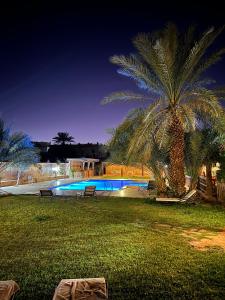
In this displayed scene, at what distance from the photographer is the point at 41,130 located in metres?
51.2

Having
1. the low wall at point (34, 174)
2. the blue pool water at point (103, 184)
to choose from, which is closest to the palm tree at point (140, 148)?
the blue pool water at point (103, 184)

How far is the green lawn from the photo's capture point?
520cm

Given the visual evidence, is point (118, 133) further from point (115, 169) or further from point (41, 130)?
point (41, 130)

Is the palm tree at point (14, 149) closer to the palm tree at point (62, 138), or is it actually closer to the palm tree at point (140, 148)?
the palm tree at point (140, 148)

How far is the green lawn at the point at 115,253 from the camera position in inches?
205

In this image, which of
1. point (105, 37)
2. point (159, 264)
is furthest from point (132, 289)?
point (105, 37)

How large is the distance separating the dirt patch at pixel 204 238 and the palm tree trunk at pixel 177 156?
6.71m

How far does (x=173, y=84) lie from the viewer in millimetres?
15234

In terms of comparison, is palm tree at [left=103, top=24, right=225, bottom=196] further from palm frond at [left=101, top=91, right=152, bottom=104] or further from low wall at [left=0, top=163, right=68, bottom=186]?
low wall at [left=0, top=163, right=68, bottom=186]

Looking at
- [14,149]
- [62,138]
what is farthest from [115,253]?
[62,138]

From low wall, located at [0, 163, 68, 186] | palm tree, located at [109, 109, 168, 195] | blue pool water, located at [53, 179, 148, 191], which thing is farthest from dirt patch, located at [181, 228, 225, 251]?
low wall, located at [0, 163, 68, 186]

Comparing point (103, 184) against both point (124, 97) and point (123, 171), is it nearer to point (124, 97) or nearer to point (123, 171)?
point (123, 171)

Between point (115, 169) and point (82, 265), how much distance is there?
1397 inches

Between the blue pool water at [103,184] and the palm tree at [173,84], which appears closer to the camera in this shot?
the palm tree at [173,84]
